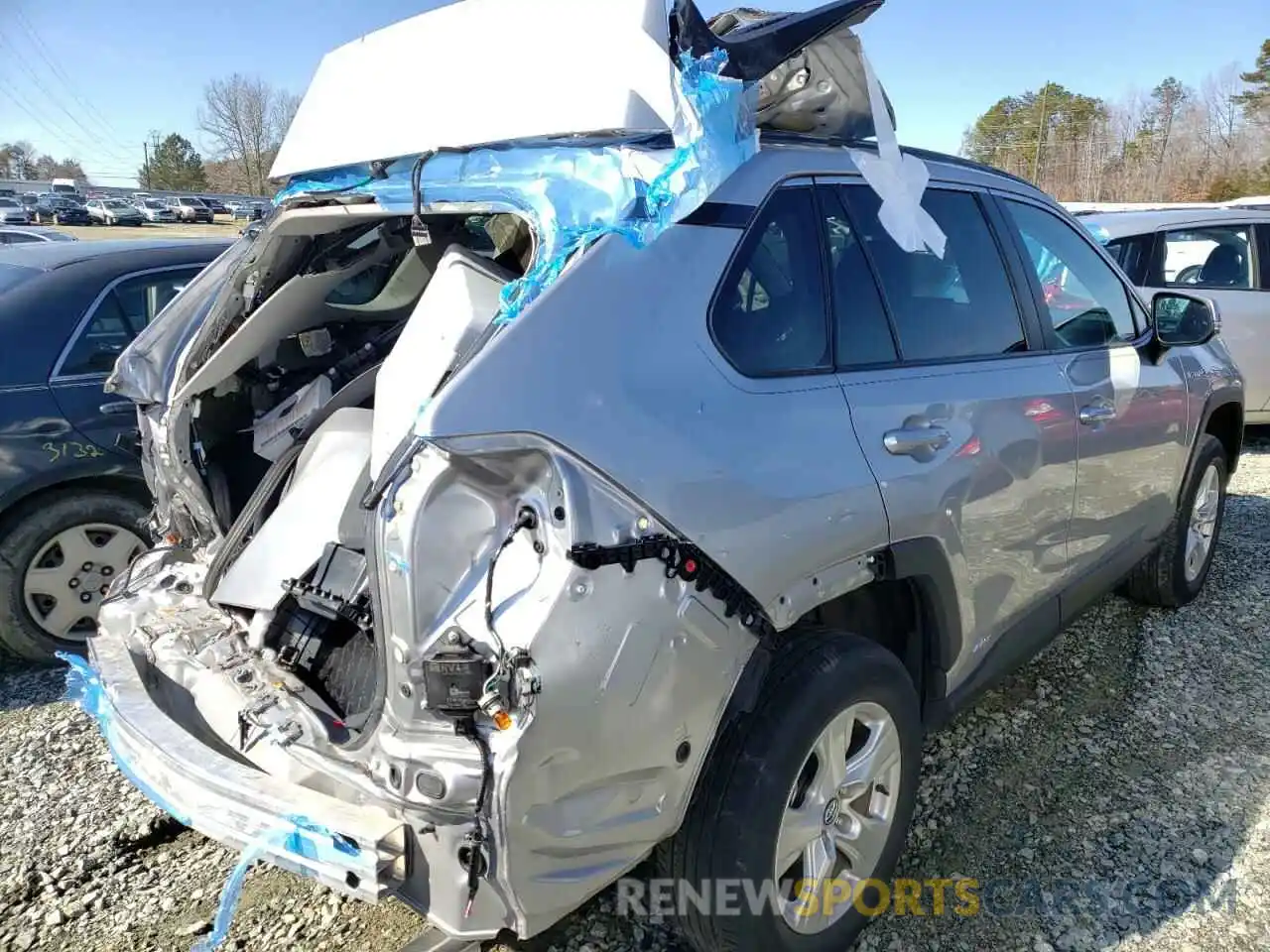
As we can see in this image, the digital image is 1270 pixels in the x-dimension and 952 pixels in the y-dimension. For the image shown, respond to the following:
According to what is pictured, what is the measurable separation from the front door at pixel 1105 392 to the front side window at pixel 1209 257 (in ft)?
14.5

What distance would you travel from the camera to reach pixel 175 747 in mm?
2174

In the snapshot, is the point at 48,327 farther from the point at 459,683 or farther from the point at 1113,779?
the point at 1113,779

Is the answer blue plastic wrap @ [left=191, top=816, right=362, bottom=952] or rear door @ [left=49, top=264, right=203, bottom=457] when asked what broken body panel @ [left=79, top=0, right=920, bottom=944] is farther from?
rear door @ [left=49, top=264, right=203, bottom=457]

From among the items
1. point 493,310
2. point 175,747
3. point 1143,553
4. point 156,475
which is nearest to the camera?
point 493,310

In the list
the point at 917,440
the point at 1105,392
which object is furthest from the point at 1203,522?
the point at 917,440

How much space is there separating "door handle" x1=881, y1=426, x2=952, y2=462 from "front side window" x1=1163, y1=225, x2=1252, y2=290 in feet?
20.8

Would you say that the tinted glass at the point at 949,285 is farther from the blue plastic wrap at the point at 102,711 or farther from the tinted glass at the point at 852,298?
the blue plastic wrap at the point at 102,711

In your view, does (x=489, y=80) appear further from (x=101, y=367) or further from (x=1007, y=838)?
(x=101, y=367)

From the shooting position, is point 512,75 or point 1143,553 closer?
point 512,75

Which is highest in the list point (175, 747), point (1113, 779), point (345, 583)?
point (345, 583)

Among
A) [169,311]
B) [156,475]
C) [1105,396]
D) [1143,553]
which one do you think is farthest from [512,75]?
[1143,553]

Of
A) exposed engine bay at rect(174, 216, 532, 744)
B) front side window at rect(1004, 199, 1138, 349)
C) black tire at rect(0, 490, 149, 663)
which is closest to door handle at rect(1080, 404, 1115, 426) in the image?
front side window at rect(1004, 199, 1138, 349)

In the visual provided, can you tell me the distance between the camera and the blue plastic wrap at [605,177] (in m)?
1.94

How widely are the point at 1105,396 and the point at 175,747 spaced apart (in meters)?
3.05
